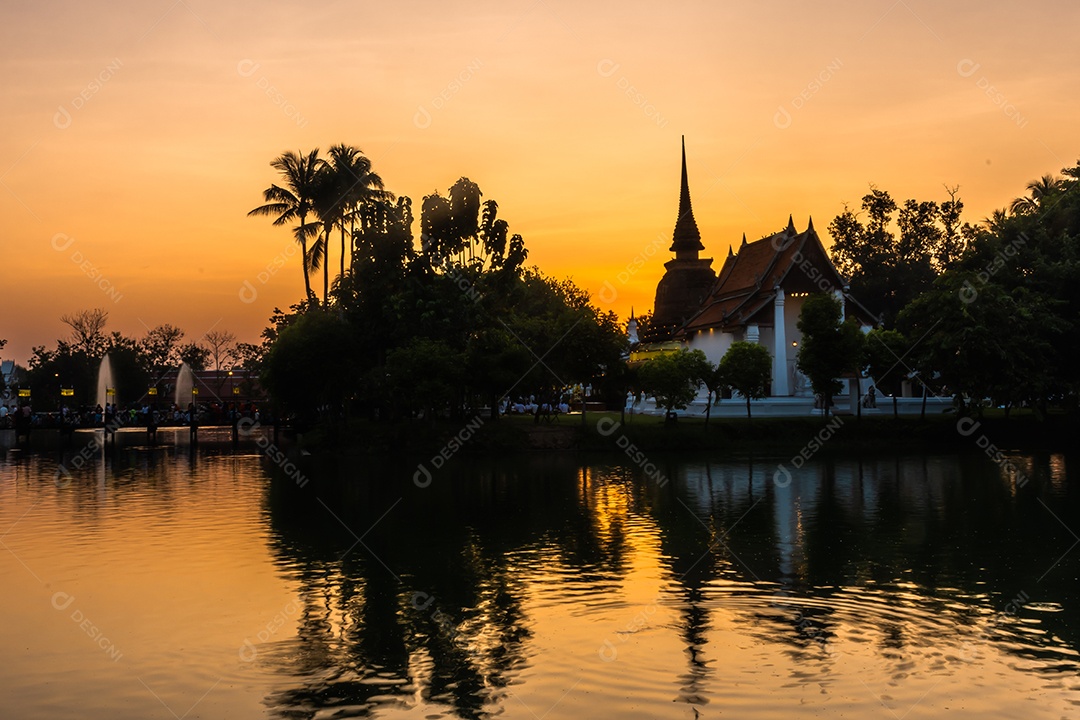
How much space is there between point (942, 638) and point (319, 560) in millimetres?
12338

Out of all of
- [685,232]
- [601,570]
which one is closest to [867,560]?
[601,570]

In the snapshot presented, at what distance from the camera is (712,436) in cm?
5797

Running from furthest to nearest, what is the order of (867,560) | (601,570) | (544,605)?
1. (867,560)
2. (601,570)
3. (544,605)

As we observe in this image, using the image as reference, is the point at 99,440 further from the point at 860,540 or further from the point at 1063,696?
the point at 1063,696

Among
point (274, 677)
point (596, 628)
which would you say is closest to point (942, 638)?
point (596, 628)

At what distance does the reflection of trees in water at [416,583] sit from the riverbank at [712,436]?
20.3 meters

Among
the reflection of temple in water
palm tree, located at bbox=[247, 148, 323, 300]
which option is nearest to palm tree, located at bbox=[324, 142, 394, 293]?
palm tree, located at bbox=[247, 148, 323, 300]

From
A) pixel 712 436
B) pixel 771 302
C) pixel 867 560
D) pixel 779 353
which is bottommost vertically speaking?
pixel 867 560

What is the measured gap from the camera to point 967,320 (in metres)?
55.9

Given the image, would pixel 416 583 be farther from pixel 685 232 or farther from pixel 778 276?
pixel 685 232

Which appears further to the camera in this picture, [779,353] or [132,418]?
[132,418]

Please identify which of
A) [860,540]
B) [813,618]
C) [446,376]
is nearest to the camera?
[813,618]

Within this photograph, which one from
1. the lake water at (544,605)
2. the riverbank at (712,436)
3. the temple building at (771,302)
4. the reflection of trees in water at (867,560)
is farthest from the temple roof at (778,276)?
the lake water at (544,605)

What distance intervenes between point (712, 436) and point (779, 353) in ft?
55.4
